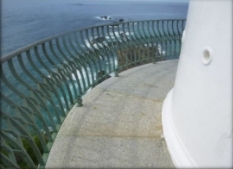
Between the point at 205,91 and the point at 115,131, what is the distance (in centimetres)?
163

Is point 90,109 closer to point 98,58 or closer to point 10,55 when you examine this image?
point 98,58

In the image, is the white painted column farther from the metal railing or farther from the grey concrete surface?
the metal railing

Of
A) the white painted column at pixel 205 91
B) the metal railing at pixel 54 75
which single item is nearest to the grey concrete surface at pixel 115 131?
the metal railing at pixel 54 75

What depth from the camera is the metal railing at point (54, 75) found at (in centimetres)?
236

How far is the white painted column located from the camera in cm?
206

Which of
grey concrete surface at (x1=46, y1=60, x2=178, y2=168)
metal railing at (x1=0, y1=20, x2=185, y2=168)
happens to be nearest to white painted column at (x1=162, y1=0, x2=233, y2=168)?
grey concrete surface at (x1=46, y1=60, x2=178, y2=168)

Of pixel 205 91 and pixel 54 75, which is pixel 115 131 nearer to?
pixel 54 75

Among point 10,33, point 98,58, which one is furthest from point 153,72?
point 10,33

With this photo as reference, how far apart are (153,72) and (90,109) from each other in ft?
8.56

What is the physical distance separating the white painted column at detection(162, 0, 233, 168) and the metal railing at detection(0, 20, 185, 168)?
5.38 ft

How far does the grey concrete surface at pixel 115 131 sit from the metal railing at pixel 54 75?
0.66ft

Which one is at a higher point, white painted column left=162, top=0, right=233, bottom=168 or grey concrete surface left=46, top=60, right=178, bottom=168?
white painted column left=162, top=0, right=233, bottom=168

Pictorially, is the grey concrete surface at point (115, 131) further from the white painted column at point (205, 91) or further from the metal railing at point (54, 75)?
the white painted column at point (205, 91)

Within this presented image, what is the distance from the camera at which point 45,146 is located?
302 cm
